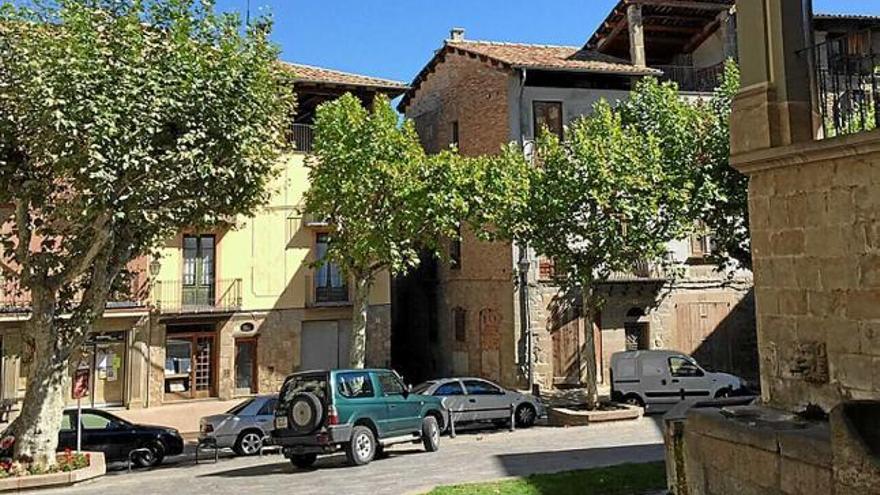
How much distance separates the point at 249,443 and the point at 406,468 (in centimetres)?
527

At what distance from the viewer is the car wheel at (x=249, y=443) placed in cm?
1644

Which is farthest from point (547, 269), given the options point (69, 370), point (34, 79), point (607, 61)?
point (34, 79)

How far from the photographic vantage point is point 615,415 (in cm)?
1844

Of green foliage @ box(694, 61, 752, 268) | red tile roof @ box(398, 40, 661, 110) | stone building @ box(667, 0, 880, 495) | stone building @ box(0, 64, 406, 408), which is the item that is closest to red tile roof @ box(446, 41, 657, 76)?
red tile roof @ box(398, 40, 661, 110)

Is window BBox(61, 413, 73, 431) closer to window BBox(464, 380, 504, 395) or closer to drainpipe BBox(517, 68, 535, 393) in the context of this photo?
window BBox(464, 380, 504, 395)

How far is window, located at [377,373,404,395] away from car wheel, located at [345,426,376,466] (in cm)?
101

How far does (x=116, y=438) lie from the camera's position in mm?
15438

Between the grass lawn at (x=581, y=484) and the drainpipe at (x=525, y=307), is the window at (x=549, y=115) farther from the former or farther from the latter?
the grass lawn at (x=581, y=484)

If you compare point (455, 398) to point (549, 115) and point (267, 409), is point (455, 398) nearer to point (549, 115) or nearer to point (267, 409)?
point (267, 409)

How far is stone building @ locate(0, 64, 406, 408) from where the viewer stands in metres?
22.9

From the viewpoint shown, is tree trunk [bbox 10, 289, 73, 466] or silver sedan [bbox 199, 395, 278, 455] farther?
silver sedan [bbox 199, 395, 278, 455]

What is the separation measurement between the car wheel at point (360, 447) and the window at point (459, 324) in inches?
537

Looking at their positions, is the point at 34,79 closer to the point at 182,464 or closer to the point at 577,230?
the point at 182,464

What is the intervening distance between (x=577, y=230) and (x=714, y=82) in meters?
12.3
